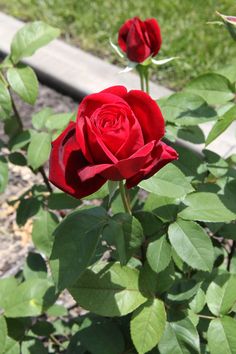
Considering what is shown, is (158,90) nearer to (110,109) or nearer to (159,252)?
(159,252)

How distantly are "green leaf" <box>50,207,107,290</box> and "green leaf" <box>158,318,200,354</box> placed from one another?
282 mm

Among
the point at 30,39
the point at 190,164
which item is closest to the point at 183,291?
the point at 190,164

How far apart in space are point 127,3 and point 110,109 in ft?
8.63

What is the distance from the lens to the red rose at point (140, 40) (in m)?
1.23

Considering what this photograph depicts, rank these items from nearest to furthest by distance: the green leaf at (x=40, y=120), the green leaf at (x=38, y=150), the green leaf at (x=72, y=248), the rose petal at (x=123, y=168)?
the rose petal at (x=123, y=168), the green leaf at (x=72, y=248), the green leaf at (x=38, y=150), the green leaf at (x=40, y=120)

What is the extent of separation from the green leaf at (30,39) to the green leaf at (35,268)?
0.53 m

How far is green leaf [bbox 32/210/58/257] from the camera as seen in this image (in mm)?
1400

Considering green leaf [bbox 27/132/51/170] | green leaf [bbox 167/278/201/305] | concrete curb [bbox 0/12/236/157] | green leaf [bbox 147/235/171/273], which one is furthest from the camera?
concrete curb [bbox 0/12/236/157]

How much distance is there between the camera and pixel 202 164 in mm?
1229

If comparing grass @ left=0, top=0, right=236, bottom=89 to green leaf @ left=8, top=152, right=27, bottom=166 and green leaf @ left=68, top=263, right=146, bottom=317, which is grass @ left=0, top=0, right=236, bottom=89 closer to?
green leaf @ left=8, top=152, right=27, bottom=166

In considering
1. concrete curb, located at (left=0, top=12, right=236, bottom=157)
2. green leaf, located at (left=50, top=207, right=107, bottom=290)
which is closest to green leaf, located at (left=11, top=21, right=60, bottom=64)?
green leaf, located at (left=50, top=207, right=107, bottom=290)

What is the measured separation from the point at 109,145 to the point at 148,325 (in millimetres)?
409

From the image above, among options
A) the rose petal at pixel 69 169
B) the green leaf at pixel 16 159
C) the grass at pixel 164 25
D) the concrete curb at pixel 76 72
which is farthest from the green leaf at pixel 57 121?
the grass at pixel 164 25

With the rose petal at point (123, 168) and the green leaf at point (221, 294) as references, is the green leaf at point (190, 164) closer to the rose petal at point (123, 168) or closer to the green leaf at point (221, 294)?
the green leaf at point (221, 294)
